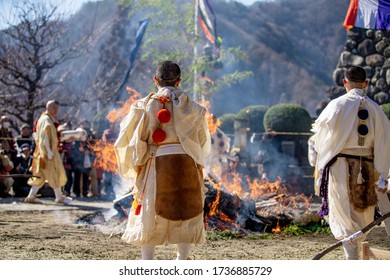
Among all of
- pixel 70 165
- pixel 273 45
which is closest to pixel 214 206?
pixel 70 165

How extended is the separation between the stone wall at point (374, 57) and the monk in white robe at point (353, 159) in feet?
35.6

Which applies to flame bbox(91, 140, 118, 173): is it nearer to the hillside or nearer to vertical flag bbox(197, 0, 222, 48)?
vertical flag bbox(197, 0, 222, 48)

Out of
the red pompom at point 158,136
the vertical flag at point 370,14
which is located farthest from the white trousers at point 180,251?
the vertical flag at point 370,14

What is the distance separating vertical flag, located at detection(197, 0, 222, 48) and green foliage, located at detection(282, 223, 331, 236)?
1239 cm

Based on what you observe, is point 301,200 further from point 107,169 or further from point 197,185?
point 197,185

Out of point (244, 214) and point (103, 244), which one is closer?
point (103, 244)

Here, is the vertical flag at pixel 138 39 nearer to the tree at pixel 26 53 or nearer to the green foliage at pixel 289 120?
the tree at pixel 26 53

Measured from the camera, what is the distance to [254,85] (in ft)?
151

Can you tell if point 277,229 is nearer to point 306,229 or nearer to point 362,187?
point 306,229

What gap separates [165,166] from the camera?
657 cm

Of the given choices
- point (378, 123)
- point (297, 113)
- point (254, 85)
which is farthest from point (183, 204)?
point (254, 85)

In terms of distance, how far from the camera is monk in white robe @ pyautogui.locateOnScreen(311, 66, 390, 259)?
6809 millimetres

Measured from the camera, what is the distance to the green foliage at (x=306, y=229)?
996 centimetres

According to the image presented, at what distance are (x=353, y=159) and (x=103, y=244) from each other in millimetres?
3305
